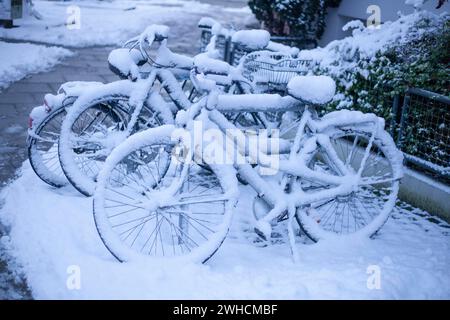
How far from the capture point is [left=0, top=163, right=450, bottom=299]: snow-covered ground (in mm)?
3449

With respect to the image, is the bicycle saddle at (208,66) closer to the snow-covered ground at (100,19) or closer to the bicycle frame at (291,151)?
the bicycle frame at (291,151)

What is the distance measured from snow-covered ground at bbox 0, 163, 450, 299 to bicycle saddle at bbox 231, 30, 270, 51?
186 centimetres

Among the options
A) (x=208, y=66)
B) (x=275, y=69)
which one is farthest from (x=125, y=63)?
(x=275, y=69)

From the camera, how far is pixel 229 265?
3943 millimetres

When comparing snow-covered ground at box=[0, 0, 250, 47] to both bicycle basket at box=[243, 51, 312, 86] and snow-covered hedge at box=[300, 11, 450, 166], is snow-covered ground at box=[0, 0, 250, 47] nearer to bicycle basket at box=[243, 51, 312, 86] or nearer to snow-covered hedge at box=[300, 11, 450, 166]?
snow-covered hedge at box=[300, 11, 450, 166]

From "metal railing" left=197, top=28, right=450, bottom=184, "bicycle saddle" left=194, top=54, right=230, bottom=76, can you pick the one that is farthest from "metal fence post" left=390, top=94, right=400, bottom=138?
"bicycle saddle" left=194, top=54, right=230, bottom=76

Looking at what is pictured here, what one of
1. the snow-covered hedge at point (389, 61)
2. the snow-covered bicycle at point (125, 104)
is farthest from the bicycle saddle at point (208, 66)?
the snow-covered hedge at point (389, 61)

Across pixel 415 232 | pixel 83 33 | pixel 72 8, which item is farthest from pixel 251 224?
pixel 72 8

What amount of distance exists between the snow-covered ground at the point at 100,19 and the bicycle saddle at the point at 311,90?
26.0ft

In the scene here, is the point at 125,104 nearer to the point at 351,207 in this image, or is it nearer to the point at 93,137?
the point at 93,137

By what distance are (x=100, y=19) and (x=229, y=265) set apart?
42.0 feet

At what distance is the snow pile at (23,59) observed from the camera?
28.4 feet

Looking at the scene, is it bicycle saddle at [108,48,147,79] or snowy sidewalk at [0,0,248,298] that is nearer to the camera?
bicycle saddle at [108,48,147,79]

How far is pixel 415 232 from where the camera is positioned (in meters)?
4.80
